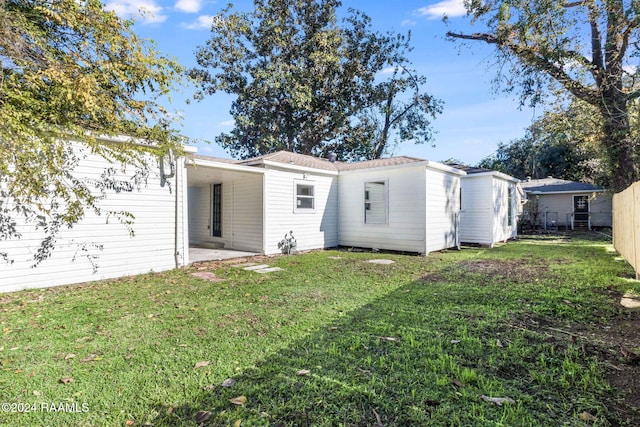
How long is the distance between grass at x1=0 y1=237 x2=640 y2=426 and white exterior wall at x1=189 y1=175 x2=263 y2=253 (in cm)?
444

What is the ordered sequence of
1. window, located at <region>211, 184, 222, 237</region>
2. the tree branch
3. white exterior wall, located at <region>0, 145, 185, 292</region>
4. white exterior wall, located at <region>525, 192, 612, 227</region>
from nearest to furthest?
1. white exterior wall, located at <region>0, 145, 185, 292</region>
2. the tree branch
3. window, located at <region>211, 184, 222, 237</region>
4. white exterior wall, located at <region>525, 192, 612, 227</region>

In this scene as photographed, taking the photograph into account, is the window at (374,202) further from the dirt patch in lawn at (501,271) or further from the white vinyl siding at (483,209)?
the white vinyl siding at (483,209)

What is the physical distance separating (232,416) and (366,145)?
2190 centimetres

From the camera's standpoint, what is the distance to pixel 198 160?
8266 millimetres

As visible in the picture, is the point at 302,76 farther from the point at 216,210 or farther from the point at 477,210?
the point at 477,210

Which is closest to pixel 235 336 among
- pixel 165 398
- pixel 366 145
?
pixel 165 398

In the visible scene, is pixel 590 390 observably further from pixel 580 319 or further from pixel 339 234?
pixel 339 234

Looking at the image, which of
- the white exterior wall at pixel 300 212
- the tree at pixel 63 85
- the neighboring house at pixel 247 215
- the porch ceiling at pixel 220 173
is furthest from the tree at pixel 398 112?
the tree at pixel 63 85

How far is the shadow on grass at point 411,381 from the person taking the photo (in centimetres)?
215

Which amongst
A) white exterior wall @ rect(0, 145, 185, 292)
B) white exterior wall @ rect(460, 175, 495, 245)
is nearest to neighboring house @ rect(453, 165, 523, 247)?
white exterior wall @ rect(460, 175, 495, 245)

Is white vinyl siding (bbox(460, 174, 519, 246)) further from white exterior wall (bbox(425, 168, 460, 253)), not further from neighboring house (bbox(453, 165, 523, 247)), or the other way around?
white exterior wall (bbox(425, 168, 460, 253))

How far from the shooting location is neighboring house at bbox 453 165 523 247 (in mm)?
12203

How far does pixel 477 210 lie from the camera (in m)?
12.5

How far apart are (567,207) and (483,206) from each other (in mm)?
13123
